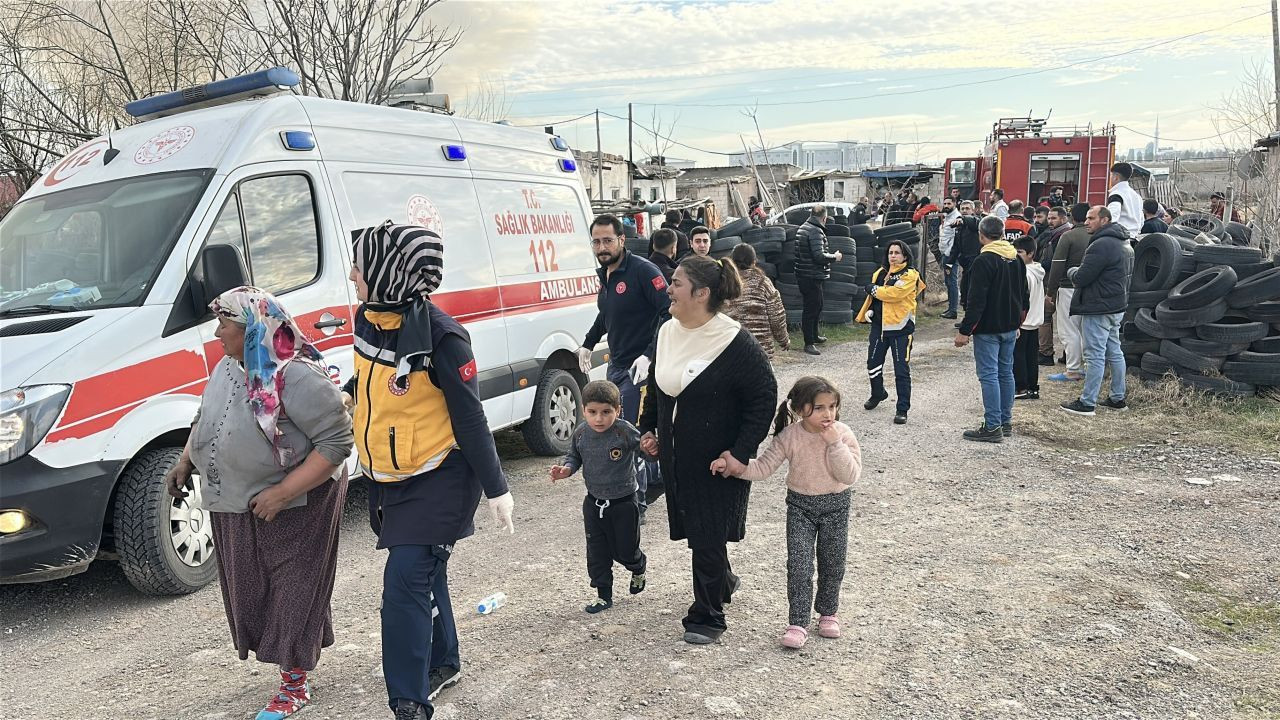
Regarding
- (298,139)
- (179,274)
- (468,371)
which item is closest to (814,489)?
(468,371)

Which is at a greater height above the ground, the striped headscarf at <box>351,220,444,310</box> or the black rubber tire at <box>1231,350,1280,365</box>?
the striped headscarf at <box>351,220,444,310</box>

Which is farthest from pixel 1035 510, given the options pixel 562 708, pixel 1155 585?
pixel 562 708

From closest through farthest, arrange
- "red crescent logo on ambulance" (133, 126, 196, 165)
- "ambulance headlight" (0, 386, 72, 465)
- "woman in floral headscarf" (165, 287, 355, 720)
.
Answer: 1. "woman in floral headscarf" (165, 287, 355, 720)
2. "ambulance headlight" (0, 386, 72, 465)
3. "red crescent logo on ambulance" (133, 126, 196, 165)

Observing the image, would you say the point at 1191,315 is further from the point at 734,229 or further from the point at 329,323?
the point at 329,323

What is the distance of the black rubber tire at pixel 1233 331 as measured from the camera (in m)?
7.52

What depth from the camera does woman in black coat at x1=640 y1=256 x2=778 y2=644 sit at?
3617mm

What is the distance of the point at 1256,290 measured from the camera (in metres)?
7.50

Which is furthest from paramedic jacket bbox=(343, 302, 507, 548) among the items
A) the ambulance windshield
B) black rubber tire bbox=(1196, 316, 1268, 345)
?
black rubber tire bbox=(1196, 316, 1268, 345)

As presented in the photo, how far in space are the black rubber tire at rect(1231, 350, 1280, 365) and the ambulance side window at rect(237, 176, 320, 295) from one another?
7.43m

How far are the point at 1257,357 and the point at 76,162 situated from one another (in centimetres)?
887

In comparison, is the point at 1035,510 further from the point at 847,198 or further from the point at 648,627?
the point at 847,198

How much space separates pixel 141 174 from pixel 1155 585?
18.4 feet

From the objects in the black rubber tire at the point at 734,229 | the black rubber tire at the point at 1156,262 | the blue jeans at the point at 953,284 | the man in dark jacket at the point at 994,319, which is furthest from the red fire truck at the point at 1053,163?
the man in dark jacket at the point at 994,319

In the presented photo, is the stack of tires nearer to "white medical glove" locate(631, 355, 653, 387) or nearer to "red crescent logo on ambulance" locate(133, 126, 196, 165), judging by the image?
"white medical glove" locate(631, 355, 653, 387)
